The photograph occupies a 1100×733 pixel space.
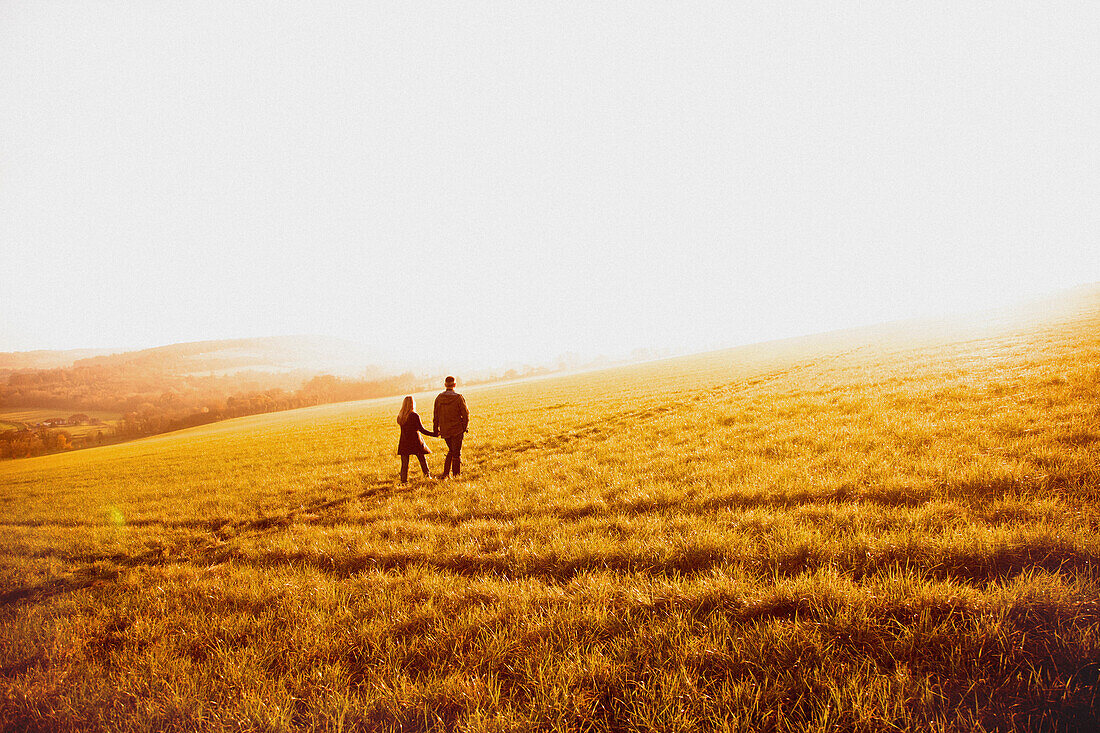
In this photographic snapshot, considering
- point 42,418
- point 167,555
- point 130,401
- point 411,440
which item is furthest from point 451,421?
point 130,401

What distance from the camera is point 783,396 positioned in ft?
55.7

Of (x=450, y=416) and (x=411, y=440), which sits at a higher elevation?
(x=450, y=416)

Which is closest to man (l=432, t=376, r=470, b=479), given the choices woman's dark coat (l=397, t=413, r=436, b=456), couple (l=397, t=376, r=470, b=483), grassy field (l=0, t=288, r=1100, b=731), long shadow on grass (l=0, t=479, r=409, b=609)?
couple (l=397, t=376, r=470, b=483)

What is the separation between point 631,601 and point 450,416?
729 centimetres

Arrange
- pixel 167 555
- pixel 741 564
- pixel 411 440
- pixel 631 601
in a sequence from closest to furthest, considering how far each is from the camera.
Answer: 1. pixel 631 601
2. pixel 741 564
3. pixel 167 555
4. pixel 411 440

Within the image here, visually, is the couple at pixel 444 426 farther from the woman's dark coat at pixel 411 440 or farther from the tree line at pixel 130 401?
the tree line at pixel 130 401

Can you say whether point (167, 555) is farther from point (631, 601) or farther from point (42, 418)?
point (42, 418)

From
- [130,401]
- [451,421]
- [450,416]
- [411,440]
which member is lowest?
[411,440]

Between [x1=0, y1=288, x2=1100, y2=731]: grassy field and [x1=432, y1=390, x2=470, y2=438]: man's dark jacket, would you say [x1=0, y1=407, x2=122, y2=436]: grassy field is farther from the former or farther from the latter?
[x1=0, y1=288, x2=1100, y2=731]: grassy field

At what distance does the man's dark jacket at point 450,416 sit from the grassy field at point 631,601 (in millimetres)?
1537

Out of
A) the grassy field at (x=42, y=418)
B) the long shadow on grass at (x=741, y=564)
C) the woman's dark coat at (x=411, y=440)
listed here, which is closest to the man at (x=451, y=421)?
the woman's dark coat at (x=411, y=440)

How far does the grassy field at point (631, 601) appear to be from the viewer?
2816 mm

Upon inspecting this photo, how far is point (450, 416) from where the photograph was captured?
10375 millimetres

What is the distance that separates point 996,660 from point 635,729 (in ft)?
8.39
